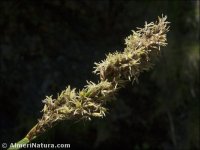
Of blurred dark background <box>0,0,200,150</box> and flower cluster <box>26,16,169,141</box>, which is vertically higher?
blurred dark background <box>0,0,200,150</box>

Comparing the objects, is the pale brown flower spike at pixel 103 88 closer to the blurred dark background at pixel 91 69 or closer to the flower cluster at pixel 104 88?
the flower cluster at pixel 104 88

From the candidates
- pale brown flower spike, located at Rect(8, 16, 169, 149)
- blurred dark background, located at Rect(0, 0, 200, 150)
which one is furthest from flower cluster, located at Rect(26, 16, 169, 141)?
blurred dark background, located at Rect(0, 0, 200, 150)

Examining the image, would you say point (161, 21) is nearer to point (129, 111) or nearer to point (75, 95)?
point (75, 95)

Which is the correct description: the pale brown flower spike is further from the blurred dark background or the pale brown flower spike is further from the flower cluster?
the blurred dark background

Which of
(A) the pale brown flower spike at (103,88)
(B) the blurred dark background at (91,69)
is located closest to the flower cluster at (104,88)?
(A) the pale brown flower spike at (103,88)

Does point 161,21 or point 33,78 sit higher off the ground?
point 33,78

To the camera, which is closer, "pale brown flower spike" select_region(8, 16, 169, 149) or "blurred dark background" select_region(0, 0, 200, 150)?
"pale brown flower spike" select_region(8, 16, 169, 149)

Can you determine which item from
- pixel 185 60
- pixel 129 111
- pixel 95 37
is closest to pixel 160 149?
pixel 129 111
